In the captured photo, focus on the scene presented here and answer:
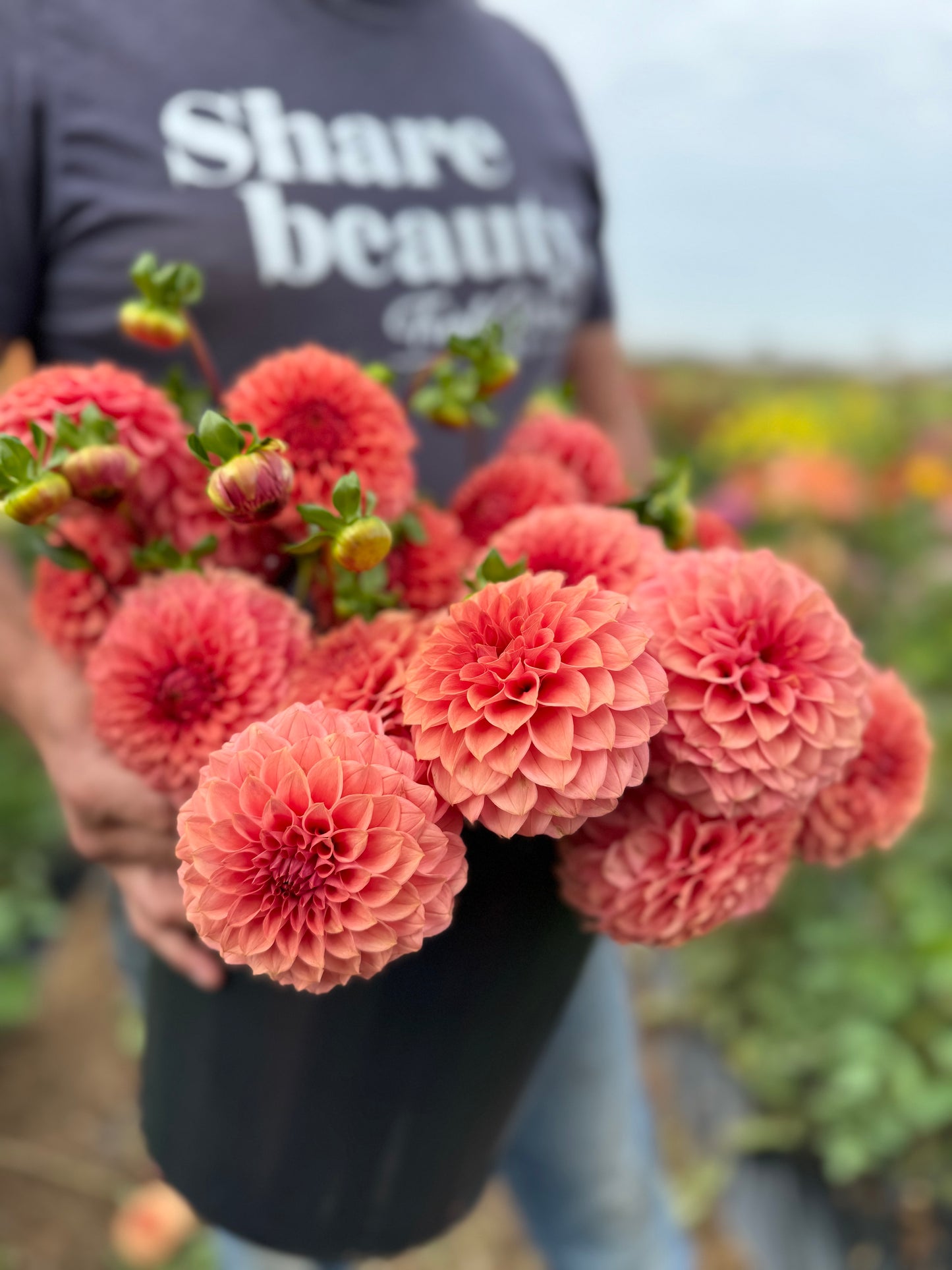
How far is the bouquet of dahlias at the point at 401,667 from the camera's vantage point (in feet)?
0.98

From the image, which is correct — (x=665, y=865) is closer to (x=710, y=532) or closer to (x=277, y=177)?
(x=710, y=532)

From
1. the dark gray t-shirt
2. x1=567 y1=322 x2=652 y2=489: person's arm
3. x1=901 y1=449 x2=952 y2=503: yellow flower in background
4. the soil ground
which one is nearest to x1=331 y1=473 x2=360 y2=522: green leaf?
the dark gray t-shirt

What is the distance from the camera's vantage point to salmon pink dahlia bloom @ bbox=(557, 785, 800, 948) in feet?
1.21

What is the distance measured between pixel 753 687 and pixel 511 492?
18 centimetres

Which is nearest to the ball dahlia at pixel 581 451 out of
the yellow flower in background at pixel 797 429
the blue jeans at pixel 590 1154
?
the blue jeans at pixel 590 1154

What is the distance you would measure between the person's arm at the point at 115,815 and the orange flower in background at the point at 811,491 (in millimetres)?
1143

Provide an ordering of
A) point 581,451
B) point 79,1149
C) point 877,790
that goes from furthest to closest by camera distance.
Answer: point 79,1149, point 581,451, point 877,790

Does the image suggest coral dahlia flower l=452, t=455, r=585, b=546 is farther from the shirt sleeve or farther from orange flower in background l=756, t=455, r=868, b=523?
orange flower in background l=756, t=455, r=868, b=523

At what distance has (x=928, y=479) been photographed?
4.83ft

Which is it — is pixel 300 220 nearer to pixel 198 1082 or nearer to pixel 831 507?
pixel 198 1082

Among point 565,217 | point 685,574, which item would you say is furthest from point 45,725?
point 565,217

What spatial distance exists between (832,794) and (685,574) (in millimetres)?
126

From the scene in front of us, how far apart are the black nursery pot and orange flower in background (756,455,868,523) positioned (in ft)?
3.49

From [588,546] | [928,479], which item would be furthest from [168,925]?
[928,479]
